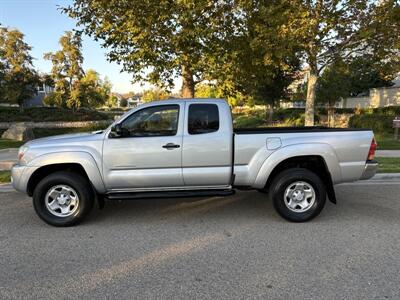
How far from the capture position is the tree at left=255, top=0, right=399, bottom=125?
1148 centimetres

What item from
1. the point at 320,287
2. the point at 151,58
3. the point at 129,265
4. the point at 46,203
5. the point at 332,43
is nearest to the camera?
the point at 320,287

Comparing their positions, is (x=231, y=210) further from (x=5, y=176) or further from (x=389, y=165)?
(x=389, y=165)

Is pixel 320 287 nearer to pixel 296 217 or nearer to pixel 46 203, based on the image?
pixel 296 217

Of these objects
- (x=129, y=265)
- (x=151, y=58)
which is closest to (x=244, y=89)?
(x=151, y=58)

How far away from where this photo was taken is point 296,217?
17.7ft

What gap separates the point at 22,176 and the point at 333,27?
11297 mm

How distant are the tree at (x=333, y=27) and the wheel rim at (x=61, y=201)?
8.59m

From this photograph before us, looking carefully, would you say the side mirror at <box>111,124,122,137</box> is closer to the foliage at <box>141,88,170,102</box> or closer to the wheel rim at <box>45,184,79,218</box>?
the wheel rim at <box>45,184,79,218</box>

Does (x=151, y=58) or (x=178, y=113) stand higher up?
(x=151, y=58)

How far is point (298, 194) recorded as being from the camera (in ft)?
17.9

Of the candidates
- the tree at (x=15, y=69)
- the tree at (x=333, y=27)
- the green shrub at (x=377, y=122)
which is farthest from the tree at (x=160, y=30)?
the tree at (x=15, y=69)

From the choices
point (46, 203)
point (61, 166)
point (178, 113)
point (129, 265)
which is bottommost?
point (129, 265)

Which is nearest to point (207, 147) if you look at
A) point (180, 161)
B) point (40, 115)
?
point (180, 161)

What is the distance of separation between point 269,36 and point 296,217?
7.79m
